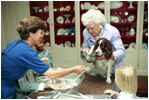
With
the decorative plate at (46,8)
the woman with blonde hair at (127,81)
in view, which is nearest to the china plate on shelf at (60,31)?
the decorative plate at (46,8)

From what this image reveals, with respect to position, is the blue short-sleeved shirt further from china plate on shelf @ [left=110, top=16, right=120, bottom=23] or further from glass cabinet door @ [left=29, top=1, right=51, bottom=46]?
glass cabinet door @ [left=29, top=1, right=51, bottom=46]

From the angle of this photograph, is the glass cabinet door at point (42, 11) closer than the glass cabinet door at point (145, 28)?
No

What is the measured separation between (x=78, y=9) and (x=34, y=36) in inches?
105

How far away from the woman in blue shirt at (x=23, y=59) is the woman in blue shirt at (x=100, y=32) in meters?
0.48

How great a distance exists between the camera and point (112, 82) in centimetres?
161

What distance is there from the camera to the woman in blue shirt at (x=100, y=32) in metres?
1.66

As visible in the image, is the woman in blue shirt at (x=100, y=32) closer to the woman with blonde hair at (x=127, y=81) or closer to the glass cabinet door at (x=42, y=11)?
the woman with blonde hair at (x=127, y=81)

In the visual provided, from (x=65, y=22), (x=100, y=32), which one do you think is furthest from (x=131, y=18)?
(x=100, y=32)

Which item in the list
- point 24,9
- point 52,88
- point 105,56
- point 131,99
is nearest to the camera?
point 131,99

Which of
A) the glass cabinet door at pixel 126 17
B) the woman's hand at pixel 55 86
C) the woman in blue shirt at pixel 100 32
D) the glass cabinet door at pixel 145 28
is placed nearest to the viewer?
the woman's hand at pixel 55 86

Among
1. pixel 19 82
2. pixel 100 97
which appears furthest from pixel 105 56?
pixel 19 82

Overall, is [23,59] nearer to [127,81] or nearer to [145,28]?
[127,81]

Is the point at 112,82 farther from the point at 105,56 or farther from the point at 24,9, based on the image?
the point at 24,9

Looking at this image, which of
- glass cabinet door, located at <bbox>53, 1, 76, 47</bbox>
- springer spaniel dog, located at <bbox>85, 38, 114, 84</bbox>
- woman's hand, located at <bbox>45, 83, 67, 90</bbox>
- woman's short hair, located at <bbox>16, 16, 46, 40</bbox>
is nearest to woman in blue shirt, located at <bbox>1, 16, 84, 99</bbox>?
woman's short hair, located at <bbox>16, 16, 46, 40</bbox>
